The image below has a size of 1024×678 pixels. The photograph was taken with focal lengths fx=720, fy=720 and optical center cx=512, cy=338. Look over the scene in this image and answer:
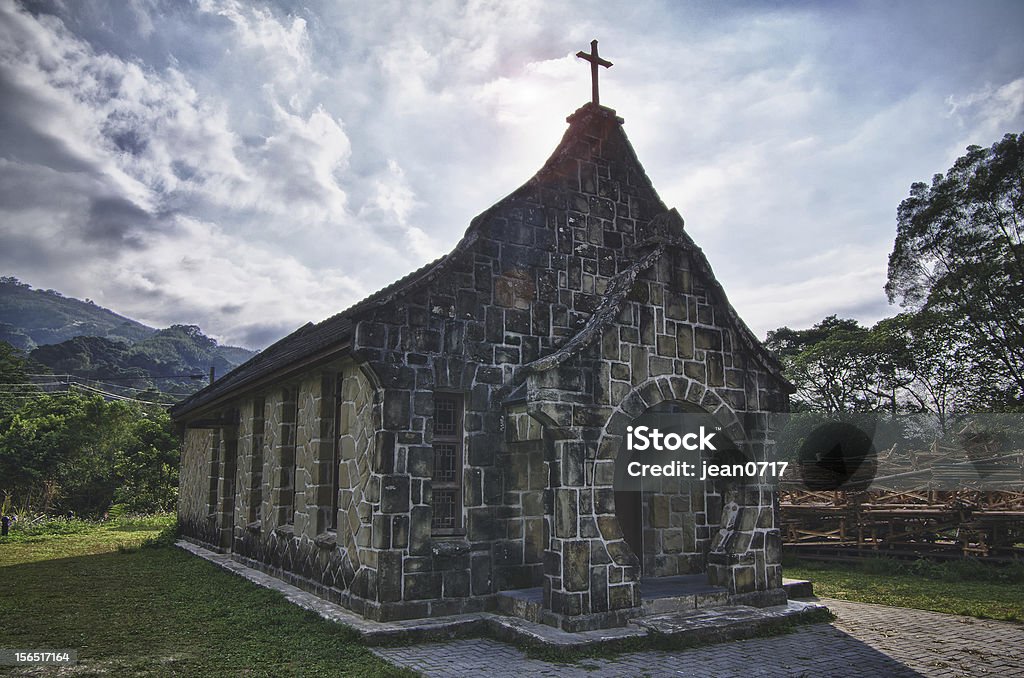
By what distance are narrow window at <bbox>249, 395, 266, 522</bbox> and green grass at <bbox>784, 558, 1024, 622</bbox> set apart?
1030 centimetres

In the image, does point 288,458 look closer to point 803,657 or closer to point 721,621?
point 721,621

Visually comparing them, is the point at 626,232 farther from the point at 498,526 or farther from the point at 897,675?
the point at 897,675

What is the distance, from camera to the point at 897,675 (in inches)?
284

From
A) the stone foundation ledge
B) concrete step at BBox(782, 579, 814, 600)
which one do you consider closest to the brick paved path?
the stone foundation ledge

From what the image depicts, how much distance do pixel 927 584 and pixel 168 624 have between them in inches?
493

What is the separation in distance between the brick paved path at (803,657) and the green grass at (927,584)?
1626mm

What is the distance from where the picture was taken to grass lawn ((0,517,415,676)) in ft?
23.8

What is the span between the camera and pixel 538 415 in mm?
8688

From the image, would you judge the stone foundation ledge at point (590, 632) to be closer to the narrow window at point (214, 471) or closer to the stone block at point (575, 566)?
the stone block at point (575, 566)

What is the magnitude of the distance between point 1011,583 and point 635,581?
8797 millimetres

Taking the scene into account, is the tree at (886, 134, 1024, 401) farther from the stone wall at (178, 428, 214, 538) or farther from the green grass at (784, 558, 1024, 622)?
the stone wall at (178, 428, 214, 538)

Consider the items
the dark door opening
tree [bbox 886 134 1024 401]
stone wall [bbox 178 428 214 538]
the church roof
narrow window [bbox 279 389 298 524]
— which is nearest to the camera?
the church roof

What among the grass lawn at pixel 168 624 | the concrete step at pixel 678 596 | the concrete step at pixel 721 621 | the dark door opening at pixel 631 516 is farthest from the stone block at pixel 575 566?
the dark door opening at pixel 631 516

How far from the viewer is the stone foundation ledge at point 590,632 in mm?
8031
